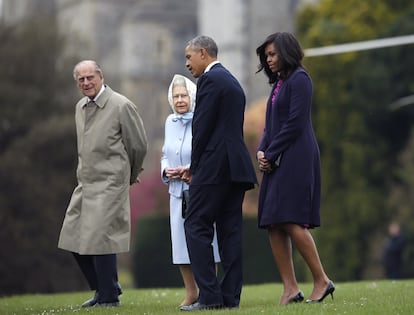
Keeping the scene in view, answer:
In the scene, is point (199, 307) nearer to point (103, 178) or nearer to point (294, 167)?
point (294, 167)

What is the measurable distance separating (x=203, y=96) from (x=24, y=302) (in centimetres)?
411

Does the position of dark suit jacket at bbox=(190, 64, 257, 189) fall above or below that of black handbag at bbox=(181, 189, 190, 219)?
above

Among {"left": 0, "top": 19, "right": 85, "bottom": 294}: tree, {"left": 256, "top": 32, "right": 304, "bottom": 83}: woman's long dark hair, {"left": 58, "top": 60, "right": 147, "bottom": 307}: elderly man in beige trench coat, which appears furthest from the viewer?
{"left": 0, "top": 19, "right": 85, "bottom": 294}: tree

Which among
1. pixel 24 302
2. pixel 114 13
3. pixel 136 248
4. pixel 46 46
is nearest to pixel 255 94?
pixel 114 13

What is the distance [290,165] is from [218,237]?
30.6 inches

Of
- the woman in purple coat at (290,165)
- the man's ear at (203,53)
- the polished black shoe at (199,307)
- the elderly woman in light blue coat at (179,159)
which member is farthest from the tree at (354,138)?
the man's ear at (203,53)

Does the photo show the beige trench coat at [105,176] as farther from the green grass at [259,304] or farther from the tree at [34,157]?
the tree at [34,157]

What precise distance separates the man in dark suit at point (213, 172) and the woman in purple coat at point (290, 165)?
0.86 ft

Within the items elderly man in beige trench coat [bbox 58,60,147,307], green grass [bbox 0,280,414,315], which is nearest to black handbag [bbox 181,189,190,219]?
elderly man in beige trench coat [bbox 58,60,147,307]

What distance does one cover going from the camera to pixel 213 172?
34.0 feet

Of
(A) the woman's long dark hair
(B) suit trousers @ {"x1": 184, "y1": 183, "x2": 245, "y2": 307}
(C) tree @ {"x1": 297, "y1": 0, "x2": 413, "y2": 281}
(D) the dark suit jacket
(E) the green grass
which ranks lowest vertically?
(C) tree @ {"x1": 297, "y1": 0, "x2": 413, "y2": 281}

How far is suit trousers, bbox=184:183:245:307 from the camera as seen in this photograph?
10.4 meters

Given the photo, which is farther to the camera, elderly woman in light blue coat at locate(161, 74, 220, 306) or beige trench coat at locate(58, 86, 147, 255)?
beige trench coat at locate(58, 86, 147, 255)

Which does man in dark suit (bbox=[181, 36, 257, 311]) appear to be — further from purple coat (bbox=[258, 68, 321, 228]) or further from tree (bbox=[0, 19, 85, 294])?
tree (bbox=[0, 19, 85, 294])
